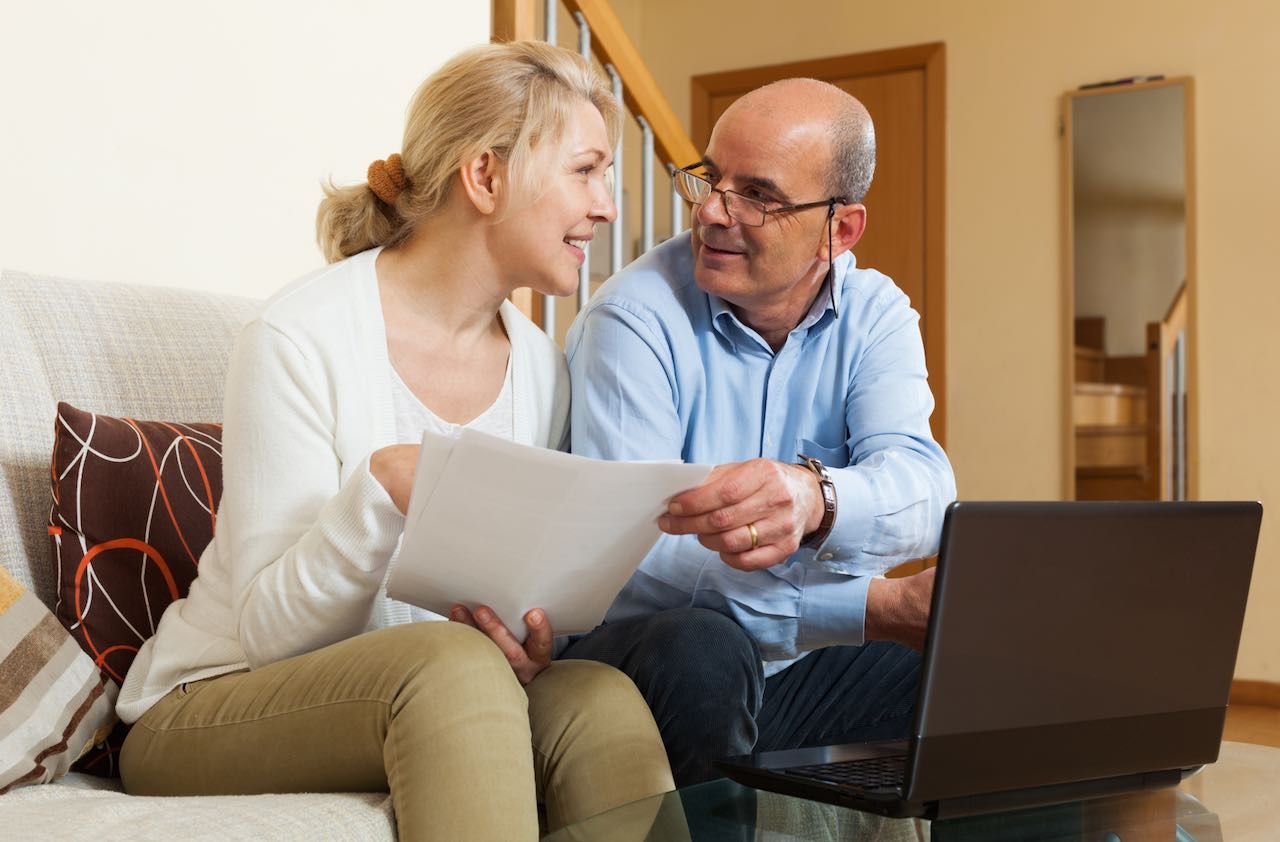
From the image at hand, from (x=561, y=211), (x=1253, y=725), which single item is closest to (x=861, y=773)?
(x=561, y=211)

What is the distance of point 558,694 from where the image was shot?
1.15m

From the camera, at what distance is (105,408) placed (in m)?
1.42

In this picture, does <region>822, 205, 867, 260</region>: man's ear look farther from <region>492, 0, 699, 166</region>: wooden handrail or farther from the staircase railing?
<region>492, 0, 699, 166</region>: wooden handrail

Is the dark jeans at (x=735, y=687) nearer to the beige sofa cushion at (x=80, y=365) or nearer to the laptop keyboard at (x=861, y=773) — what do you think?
the laptop keyboard at (x=861, y=773)

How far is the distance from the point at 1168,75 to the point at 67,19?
3322 millimetres

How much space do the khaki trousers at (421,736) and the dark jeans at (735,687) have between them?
6 cm

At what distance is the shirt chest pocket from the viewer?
5.02 ft

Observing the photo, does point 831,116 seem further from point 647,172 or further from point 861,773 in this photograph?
point 647,172

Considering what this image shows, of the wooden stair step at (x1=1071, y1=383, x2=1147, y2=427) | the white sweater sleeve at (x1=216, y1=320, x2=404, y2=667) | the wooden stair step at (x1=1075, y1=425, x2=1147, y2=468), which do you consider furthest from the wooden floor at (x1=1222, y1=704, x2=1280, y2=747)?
the white sweater sleeve at (x1=216, y1=320, x2=404, y2=667)

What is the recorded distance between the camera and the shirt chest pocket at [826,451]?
1529 millimetres

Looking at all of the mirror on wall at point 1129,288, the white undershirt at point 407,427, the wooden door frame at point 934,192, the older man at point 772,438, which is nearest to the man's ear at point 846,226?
the older man at point 772,438

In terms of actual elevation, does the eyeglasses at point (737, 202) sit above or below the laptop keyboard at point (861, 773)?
above

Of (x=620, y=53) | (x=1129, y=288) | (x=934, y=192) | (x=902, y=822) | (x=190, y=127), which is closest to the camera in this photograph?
(x=902, y=822)

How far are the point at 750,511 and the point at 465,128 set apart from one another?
0.51m
